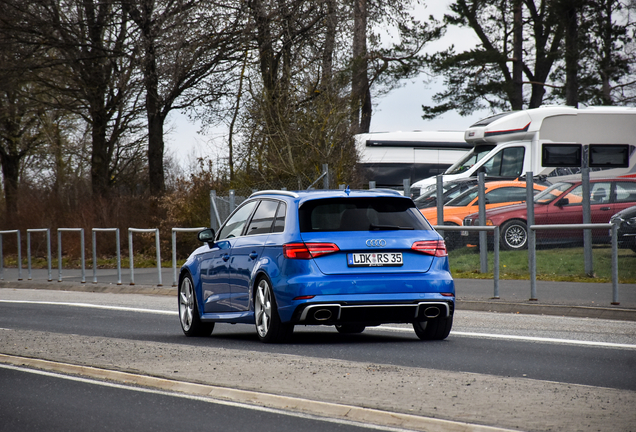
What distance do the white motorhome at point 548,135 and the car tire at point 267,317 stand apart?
16807mm

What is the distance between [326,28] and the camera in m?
27.7

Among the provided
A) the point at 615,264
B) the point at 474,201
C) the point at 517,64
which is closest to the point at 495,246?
the point at 615,264

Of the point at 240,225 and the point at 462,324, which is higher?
the point at 240,225

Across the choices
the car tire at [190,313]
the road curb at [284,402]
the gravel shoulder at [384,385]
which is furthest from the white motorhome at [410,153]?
the road curb at [284,402]

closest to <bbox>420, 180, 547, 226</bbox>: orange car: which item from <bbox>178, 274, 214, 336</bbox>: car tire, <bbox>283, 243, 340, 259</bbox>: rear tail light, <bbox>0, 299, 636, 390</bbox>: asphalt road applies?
<bbox>0, 299, 636, 390</bbox>: asphalt road

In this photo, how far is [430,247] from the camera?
31.9 ft

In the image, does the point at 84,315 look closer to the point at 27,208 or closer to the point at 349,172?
the point at 349,172

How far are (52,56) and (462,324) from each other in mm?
21665

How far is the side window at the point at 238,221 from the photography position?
10.9m

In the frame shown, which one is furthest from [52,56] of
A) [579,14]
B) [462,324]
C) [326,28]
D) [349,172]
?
[462,324]

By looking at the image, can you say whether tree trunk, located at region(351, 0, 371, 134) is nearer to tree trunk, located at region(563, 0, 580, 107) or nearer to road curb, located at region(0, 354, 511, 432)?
tree trunk, located at region(563, 0, 580, 107)

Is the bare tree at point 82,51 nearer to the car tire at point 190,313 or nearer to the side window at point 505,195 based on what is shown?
the side window at point 505,195

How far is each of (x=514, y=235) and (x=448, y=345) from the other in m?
8.51

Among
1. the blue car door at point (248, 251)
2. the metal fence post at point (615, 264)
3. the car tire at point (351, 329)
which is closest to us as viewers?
the blue car door at point (248, 251)
